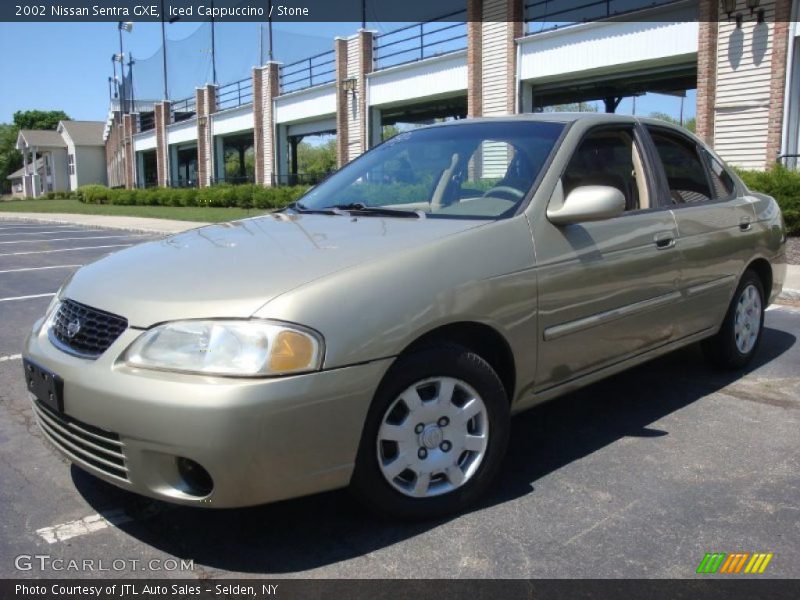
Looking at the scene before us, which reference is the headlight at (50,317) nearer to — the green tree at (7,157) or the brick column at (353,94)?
the brick column at (353,94)

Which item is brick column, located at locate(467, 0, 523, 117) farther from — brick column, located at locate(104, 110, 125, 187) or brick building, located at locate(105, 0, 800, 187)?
brick column, located at locate(104, 110, 125, 187)

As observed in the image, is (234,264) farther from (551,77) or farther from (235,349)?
(551,77)

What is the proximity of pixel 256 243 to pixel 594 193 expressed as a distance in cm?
153

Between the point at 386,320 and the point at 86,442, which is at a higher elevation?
the point at 386,320

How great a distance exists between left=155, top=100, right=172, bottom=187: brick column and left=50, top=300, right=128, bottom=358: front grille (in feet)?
154

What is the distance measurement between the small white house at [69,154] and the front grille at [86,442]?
68823mm

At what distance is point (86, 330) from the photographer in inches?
113

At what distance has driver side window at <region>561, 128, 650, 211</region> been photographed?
380cm

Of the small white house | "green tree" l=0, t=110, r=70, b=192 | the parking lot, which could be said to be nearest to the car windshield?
the parking lot

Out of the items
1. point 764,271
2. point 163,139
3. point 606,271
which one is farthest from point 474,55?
point 163,139

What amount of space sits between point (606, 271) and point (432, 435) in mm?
1311

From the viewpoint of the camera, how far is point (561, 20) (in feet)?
66.1

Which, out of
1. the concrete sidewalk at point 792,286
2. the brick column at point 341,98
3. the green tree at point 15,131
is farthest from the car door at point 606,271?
the green tree at point 15,131

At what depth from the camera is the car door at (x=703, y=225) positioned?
14.1 ft
